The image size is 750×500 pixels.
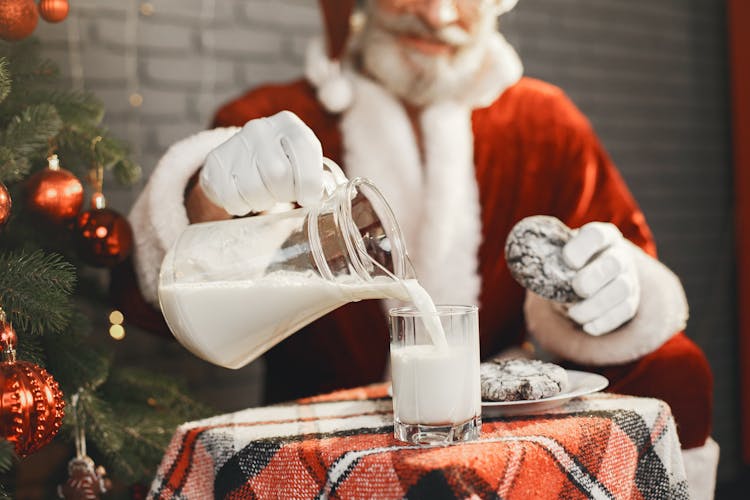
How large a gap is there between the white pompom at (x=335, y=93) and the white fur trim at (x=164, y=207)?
1.23 ft

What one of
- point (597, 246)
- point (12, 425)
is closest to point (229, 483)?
point (12, 425)

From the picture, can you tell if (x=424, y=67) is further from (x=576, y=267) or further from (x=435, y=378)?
(x=435, y=378)

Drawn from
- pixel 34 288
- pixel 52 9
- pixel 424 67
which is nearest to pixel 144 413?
pixel 34 288

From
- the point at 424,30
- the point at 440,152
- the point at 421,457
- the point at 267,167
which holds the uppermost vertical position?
the point at 424,30

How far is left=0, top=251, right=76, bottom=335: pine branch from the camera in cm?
97

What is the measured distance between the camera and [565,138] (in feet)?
5.57

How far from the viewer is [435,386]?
78cm

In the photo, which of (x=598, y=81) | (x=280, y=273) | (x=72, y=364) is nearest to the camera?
(x=280, y=273)

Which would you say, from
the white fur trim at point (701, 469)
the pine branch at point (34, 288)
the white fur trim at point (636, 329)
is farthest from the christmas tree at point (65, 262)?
the white fur trim at point (701, 469)

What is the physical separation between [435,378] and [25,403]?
0.45 meters

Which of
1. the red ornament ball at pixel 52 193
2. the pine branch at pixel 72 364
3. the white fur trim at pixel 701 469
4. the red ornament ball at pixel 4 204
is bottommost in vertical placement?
the white fur trim at pixel 701 469

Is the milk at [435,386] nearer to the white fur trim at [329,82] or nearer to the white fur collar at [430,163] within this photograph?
the white fur collar at [430,163]

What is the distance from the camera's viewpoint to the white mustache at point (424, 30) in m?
1.59

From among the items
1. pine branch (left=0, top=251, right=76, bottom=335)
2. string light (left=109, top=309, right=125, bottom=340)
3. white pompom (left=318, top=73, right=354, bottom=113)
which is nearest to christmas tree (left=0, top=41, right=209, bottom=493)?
pine branch (left=0, top=251, right=76, bottom=335)
